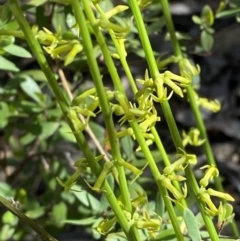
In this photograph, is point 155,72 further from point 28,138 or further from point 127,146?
point 28,138

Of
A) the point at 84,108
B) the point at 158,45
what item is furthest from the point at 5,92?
the point at 158,45

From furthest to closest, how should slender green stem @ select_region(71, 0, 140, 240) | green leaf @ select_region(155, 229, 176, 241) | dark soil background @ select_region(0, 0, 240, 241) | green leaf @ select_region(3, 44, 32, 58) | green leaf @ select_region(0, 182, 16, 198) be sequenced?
dark soil background @ select_region(0, 0, 240, 241)
green leaf @ select_region(0, 182, 16, 198)
green leaf @ select_region(3, 44, 32, 58)
green leaf @ select_region(155, 229, 176, 241)
slender green stem @ select_region(71, 0, 140, 240)

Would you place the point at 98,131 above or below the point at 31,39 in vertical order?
below

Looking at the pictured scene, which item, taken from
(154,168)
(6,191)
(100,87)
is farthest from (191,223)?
(6,191)

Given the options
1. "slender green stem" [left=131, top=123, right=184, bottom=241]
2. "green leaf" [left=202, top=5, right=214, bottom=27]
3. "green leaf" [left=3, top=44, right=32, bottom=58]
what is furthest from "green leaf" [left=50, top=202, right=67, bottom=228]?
"slender green stem" [left=131, top=123, right=184, bottom=241]

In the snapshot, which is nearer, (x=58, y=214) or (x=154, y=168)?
(x=154, y=168)

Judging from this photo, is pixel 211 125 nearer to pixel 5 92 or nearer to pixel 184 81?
pixel 5 92

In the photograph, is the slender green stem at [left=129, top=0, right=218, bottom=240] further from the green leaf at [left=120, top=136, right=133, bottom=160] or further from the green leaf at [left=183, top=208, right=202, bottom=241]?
the green leaf at [left=120, top=136, right=133, bottom=160]
